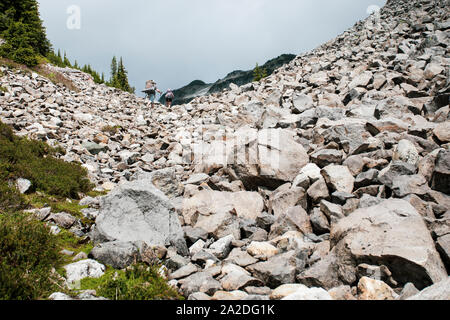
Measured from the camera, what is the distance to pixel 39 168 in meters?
10.2

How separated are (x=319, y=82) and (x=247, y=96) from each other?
18.6 ft

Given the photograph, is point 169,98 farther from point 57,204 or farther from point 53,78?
point 57,204

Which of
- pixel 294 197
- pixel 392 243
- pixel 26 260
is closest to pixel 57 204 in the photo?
pixel 26 260

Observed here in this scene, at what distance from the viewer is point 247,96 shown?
22.1 meters

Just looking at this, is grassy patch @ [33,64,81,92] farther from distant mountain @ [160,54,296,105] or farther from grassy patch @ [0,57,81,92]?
distant mountain @ [160,54,296,105]

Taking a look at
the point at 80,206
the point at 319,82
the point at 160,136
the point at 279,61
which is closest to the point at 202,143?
the point at 160,136

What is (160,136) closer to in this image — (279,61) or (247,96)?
(247,96)

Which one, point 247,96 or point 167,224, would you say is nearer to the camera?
point 167,224

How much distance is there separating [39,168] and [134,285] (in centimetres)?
805

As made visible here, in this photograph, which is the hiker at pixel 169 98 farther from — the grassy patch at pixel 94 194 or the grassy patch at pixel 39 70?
the grassy patch at pixel 94 194

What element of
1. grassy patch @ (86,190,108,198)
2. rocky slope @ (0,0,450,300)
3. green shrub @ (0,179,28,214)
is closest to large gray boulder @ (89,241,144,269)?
rocky slope @ (0,0,450,300)

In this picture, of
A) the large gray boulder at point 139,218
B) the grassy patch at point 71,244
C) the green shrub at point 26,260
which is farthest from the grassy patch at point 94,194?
the green shrub at point 26,260

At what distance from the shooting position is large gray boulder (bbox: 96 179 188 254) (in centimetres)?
652

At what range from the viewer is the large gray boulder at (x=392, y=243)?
4297mm
